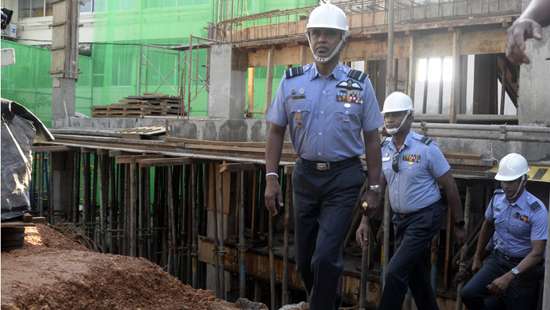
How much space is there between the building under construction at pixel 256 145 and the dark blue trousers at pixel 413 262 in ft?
4.10

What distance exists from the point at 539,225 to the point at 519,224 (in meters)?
0.19

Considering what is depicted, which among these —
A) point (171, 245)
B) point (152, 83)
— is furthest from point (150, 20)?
point (171, 245)

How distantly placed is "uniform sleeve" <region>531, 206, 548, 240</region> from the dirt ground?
9.79ft

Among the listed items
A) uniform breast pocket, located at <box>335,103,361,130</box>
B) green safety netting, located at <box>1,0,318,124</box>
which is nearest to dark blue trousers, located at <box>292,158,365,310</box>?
uniform breast pocket, located at <box>335,103,361,130</box>

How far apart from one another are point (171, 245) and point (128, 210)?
1284 millimetres

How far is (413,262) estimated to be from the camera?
521 cm

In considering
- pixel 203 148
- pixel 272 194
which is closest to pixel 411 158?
pixel 272 194

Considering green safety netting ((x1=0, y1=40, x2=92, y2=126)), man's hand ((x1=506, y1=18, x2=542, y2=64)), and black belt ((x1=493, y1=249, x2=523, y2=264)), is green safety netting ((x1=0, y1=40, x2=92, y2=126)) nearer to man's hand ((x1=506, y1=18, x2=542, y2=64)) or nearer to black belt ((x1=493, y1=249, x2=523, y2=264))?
black belt ((x1=493, y1=249, x2=523, y2=264))

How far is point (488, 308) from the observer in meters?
5.69

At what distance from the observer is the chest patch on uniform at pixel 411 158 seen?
5.42m

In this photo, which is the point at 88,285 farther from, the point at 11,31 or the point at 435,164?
the point at 11,31

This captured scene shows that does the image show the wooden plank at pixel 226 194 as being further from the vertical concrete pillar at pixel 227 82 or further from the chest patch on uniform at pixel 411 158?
the chest patch on uniform at pixel 411 158

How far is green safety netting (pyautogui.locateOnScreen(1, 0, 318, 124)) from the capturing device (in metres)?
24.0

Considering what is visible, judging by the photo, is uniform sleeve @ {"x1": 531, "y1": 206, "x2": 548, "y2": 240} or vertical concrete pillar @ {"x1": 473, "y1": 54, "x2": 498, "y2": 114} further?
vertical concrete pillar @ {"x1": 473, "y1": 54, "x2": 498, "y2": 114}
